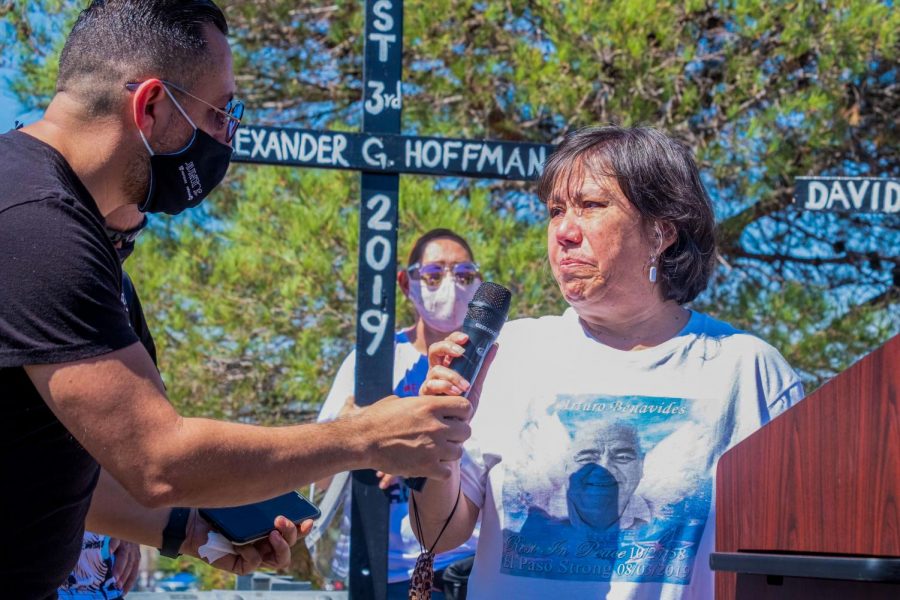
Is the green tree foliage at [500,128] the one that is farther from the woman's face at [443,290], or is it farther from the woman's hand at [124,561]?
the woman's hand at [124,561]

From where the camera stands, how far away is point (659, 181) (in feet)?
8.23

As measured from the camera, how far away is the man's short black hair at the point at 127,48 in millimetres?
2098

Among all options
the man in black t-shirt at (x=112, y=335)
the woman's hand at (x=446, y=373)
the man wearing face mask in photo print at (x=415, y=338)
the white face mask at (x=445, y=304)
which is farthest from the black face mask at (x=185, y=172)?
the white face mask at (x=445, y=304)

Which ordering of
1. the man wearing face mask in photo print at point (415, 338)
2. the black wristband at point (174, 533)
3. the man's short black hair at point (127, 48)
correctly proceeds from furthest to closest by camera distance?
the man wearing face mask in photo print at point (415, 338) → the black wristband at point (174, 533) → the man's short black hair at point (127, 48)

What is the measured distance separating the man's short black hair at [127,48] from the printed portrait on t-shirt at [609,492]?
109 centimetres

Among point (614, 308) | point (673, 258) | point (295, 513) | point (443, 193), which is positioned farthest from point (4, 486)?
point (443, 193)

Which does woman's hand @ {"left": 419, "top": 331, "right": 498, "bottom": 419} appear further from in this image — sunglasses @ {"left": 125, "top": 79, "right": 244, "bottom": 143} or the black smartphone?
sunglasses @ {"left": 125, "top": 79, "right": 244, "bottom": 143}

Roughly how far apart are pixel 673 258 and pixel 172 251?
16.5 ft

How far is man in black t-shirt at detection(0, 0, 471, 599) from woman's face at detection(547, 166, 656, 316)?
Result: 445mm

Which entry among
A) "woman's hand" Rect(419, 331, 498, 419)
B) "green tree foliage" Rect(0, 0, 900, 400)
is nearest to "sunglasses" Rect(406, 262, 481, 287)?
"green tree foliage" Rect(0, 0, 900, 400)

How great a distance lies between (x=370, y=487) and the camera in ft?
14.0

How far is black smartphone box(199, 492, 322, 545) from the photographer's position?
249 centimetres

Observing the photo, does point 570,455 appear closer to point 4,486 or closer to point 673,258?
point 673,258

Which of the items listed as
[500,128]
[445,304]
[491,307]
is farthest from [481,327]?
[500,128]
